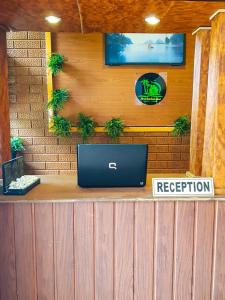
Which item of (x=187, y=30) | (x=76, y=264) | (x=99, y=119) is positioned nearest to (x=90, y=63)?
(x=99, y=119)

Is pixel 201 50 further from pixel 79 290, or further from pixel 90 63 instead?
pixel 90 63

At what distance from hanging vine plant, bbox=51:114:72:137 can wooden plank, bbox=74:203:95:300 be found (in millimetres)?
2388

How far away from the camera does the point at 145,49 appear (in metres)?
3.91

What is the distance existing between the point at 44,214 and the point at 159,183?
2.35 ft

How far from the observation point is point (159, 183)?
1633mm

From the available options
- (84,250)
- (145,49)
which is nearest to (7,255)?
(84,250)

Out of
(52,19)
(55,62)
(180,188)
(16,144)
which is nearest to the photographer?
(180,188)

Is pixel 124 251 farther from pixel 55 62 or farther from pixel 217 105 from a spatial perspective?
pixel 55 62

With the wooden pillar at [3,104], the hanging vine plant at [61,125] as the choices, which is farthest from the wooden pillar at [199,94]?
the hanging vine plant at [61,125]

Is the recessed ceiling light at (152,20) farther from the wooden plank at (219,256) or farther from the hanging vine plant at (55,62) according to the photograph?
the hanging vine plant at (55,62)

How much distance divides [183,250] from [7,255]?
107cm

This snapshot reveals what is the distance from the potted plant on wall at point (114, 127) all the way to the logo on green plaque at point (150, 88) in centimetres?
48

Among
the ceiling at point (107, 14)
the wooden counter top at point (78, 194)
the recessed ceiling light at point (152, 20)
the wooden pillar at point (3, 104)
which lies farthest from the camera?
the wooden pillar at point (3, 104)

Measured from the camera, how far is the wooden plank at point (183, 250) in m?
1.65
